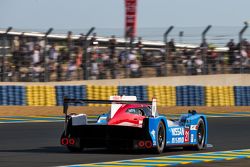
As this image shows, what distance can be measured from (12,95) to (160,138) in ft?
46.9

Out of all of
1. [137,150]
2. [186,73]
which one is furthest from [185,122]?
[186,73]

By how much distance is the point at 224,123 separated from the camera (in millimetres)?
22844

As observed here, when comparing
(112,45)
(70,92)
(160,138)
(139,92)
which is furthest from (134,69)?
(160,138)

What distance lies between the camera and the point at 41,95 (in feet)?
88.2

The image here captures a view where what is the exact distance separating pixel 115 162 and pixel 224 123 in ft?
39.7

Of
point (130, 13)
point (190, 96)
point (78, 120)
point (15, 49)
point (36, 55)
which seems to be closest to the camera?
point (78, 120)

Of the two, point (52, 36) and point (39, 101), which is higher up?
point (52, 36)

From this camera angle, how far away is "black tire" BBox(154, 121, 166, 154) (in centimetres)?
1263

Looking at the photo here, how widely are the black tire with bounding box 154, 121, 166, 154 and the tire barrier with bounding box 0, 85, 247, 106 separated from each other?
41.0 ft

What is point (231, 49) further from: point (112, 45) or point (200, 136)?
point (200, 136)

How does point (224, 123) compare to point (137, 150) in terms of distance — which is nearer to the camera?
point (137, 150)

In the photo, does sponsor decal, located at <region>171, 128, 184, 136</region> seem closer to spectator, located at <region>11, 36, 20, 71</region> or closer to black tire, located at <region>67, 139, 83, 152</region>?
black tire, located at <region>67, 139, 83, 152</region>

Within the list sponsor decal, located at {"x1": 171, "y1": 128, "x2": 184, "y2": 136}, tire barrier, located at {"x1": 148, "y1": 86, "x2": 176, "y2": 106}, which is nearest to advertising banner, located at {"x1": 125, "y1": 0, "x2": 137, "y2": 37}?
tire barrier, located at {"x1": 148, "y1": 86, "x2": 176, "y2": 106}

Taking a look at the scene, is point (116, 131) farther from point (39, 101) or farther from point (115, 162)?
point (39, 101)
